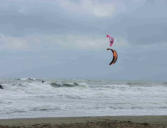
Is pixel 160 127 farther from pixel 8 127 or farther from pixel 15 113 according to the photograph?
pixel 15 113

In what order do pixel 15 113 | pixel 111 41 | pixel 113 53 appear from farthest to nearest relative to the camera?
pixel 15 113 → pixel 113 53 → pixel 111 41

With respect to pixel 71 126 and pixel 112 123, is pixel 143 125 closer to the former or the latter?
pixel 112 123

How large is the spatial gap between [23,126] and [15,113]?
11.8 ft

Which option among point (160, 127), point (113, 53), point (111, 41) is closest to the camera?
point (111, 41)

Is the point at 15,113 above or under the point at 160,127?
above

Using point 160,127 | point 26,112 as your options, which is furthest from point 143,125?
point 26,112

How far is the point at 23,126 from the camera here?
314 inches

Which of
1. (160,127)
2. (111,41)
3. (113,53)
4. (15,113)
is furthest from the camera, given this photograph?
(15,113)

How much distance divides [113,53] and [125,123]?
2.11m

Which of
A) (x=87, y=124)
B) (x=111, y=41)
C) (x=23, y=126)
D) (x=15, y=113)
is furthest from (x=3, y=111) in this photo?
(x=111, y=41)

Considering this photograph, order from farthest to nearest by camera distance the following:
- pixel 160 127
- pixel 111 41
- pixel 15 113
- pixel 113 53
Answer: pixel 15 113 → pixel 160 127 → pixel 113 53 → pixel 111 41

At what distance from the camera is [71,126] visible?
786 centimetres

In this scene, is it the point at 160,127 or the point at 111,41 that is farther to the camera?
the point at 160,127

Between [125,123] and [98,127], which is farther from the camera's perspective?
[125,123]
